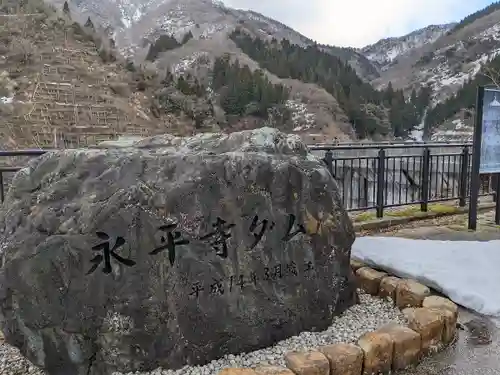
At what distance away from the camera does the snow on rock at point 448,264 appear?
158 inches

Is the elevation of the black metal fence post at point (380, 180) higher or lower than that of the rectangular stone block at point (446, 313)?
higher

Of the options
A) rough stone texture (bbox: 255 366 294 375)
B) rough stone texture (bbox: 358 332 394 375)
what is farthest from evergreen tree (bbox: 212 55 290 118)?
rough stone texture (bbox: 255 366 294 375)

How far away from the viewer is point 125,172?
2855 mm

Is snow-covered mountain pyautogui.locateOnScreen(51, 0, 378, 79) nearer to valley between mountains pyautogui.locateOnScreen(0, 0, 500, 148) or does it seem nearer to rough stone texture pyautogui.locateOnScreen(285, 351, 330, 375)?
valley between mountains pyautogui.locateOnScreen(0, 0, 500, 148)

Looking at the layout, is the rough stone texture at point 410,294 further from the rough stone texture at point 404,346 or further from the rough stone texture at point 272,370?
the rough stone texture at point 272,370

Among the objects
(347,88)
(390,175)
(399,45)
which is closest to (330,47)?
(399,45)

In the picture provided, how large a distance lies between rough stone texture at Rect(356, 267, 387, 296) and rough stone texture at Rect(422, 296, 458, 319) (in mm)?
516

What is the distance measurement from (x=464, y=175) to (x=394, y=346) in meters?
6.03

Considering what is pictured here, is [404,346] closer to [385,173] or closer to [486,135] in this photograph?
[486,135]

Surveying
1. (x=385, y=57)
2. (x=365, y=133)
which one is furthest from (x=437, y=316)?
(x=385, y=57)

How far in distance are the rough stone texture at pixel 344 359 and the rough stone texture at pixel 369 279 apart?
1.34 metres

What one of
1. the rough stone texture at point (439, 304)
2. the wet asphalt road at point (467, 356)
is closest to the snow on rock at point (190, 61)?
the rough stone texture at point (439, 304)

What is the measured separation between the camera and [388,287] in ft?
13.2

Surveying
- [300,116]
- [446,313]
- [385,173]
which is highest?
[300,116]
